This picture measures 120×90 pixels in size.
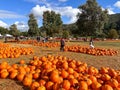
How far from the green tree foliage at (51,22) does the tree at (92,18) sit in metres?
11.4

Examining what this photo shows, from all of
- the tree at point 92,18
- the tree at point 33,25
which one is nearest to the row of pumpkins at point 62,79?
the tree at point 92,18

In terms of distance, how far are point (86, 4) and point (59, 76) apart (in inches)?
2407

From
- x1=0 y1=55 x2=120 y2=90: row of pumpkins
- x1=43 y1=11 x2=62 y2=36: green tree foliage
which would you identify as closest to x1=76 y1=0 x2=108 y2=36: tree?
x1=43 y1=11 x2=62 y2=36: green tree foliage

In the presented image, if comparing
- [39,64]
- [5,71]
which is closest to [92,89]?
[5,71]

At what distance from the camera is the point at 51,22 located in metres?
78.5

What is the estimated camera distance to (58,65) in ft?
38.9

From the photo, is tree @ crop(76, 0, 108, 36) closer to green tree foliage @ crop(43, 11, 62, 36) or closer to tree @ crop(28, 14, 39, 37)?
green tree foliage @ crop(43, 11, 62, 36)

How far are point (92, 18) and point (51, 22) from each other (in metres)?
15.9

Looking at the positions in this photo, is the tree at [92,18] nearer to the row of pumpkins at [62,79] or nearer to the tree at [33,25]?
the tree at [33,25]

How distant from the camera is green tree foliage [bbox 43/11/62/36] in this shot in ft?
252

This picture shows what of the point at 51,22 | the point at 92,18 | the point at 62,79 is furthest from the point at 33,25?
the point at 62,79

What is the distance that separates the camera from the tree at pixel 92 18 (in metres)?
66.9

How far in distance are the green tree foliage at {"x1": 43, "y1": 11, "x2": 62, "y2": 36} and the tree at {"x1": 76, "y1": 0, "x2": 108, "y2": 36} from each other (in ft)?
37.5

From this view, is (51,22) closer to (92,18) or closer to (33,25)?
(92,18)
